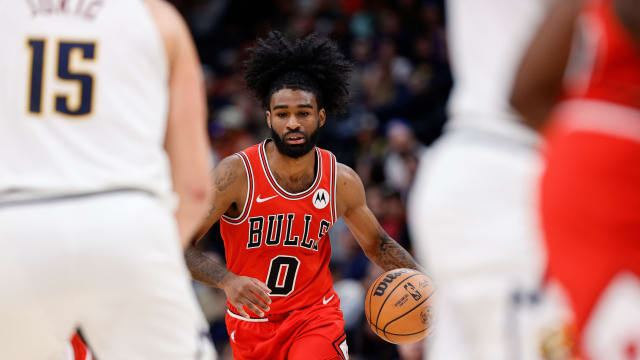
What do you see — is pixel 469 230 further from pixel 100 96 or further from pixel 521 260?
pixel 100 96

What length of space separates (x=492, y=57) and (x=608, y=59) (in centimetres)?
70

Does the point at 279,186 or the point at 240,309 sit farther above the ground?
the point at 279,186

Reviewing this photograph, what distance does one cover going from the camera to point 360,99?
13.5 metres

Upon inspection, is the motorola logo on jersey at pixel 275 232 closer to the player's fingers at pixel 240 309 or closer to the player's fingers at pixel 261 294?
the player's fingers at pixel 240 309

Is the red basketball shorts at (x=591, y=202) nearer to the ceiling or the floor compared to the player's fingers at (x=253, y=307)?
nearer to the ceiling

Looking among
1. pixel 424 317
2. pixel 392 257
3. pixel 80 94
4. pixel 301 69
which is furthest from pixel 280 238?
pixel 80 94

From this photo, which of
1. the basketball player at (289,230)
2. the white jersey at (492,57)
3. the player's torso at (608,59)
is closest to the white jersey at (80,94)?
the white jersey at (492,57)

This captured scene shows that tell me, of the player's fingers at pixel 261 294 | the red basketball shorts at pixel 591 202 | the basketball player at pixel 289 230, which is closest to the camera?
the red basketball shorts at pixel 591 202

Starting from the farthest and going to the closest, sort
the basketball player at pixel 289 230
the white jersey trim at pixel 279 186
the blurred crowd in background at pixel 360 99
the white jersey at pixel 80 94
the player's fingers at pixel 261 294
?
the blurred crowd in background at pixel 360 99 → the white jersey trim at pixel 279 186 → the basketball player at pixel 289 230 → the player's fingers at pixel 261 294 → the white jersey at pixel 80 94

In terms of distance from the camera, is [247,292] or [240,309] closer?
[247,292]

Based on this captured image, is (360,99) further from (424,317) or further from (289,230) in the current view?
(424,317)

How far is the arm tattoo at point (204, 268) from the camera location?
532 centimetres

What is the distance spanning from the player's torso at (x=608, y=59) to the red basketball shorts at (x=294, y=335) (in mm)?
3074

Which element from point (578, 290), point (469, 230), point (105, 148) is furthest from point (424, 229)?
point (105, 148)
